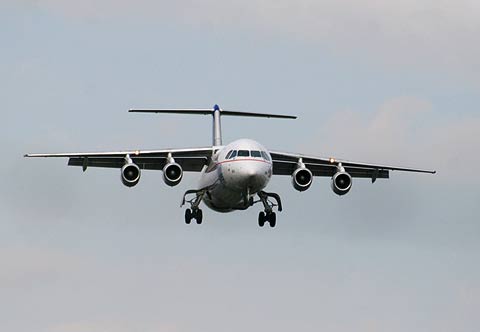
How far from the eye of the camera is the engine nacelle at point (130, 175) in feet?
133

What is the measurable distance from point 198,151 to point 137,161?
2.05m

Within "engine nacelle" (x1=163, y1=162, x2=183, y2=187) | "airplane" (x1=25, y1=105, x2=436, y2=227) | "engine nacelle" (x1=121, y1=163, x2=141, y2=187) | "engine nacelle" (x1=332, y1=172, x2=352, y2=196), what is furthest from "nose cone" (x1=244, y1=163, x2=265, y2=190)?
"engine nacelle" (x1=332, y1=172, x2=352, y2=196)

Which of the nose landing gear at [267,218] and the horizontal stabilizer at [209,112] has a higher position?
the horizontal stabilizer at [209,112]

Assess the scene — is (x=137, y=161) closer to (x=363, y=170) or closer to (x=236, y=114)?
(x=236, y=114)

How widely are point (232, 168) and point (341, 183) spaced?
4824 millimetres

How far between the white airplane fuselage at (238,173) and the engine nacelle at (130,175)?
2276mm

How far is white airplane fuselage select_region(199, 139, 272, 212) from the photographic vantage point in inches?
1515

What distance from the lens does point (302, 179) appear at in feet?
137

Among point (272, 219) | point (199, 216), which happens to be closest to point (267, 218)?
point (272, 219)

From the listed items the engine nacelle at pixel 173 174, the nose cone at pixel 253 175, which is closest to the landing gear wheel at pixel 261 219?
the engine nacelle at pixel 173 174

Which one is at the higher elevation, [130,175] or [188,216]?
[130,175]

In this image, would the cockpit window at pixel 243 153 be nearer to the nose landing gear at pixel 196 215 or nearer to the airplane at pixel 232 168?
the airplane at pixel 232 168

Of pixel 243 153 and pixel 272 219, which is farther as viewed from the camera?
pixel 272 219

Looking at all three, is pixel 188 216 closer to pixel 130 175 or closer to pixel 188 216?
pixel 188 216
